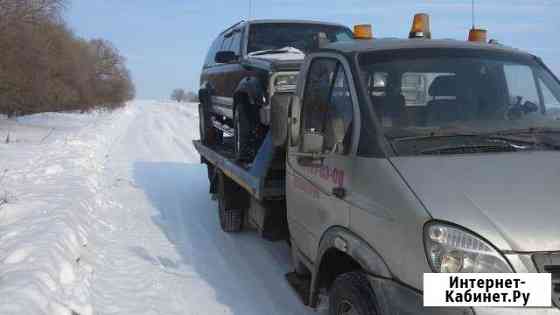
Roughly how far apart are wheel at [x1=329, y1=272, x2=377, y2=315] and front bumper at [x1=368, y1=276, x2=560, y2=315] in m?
0.10

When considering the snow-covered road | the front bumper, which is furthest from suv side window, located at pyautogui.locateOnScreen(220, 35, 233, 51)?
the front bumper

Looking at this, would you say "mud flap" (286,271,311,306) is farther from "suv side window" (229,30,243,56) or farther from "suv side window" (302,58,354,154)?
"suv side window" (229,30,243,56)

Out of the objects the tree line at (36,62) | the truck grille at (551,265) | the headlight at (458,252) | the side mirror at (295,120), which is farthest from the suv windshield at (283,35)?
the tree line at (36,62)

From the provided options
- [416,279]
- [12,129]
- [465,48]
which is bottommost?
[12,129]

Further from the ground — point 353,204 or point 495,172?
point 495,172

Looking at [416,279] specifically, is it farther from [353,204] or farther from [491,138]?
[491,138]

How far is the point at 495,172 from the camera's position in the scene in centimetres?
268

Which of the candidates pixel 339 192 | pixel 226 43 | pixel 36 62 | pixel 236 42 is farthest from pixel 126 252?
pixel 36 62

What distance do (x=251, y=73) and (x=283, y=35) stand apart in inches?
43.4

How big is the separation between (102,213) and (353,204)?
227 inches

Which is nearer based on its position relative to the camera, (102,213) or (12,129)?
(102,213)

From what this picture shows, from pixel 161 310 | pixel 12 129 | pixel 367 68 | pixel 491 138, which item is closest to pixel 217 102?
pixel 161 310

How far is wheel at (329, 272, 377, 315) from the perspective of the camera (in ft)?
9.39

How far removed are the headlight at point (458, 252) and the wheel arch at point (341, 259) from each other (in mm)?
338
